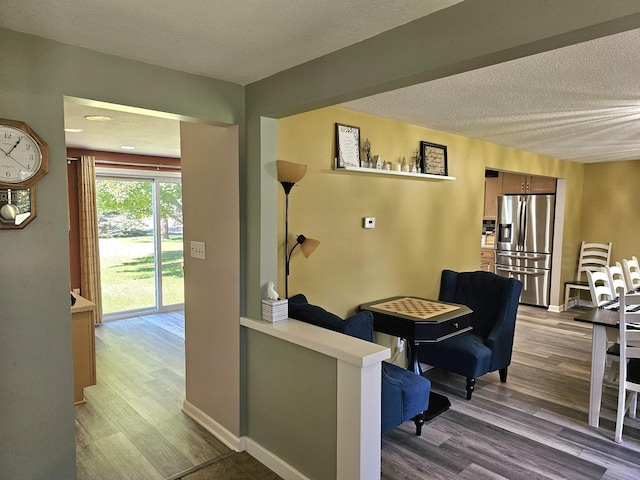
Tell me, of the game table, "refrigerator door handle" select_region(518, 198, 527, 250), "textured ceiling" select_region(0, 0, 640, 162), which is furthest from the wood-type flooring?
"refrigerator door handle" select_region(518, 198, 527, 250)

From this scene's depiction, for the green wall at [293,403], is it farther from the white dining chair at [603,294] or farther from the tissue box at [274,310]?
the white dining chair at [603,294]

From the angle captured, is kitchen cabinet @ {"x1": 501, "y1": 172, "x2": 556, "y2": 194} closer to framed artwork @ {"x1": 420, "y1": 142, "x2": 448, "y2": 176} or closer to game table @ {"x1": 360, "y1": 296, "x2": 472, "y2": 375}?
framed artwork @ {"x1": 420, "y1": 142, "x2": 448, "y2": 176}

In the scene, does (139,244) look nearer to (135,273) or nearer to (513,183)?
(135,273)

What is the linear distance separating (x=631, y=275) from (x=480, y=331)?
7.57 ft

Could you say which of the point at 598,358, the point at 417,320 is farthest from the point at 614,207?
the point at 417,320

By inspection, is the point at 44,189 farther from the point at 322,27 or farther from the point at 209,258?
the point at 322,27

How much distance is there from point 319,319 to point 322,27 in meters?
1.56

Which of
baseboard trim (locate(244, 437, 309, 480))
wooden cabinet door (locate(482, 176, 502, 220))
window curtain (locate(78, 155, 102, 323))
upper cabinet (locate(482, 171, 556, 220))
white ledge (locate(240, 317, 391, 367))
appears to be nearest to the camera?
white ledge (locate(240, 317, 391, 367))

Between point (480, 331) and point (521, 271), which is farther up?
point (521, 271)

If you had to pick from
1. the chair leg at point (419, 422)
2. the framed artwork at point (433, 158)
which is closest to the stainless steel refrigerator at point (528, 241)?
the framed artwork at point (433, 158)

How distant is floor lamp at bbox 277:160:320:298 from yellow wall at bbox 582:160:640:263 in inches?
239

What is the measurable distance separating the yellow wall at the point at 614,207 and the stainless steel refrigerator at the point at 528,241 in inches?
34.7

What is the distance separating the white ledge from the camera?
1.99 m

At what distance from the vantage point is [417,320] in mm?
3018
